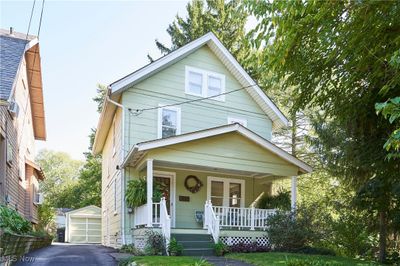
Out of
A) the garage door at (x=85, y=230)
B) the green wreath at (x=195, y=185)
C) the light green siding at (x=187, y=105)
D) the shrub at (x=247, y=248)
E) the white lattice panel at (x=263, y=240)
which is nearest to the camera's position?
the shrub at (x=247, y=248)

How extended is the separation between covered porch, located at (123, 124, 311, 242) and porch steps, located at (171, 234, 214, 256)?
327mm

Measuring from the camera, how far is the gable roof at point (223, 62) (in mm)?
Answer: 12656

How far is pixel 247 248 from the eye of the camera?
421 inches

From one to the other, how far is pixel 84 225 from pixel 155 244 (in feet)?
63.0

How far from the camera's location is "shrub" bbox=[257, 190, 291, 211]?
13.0 m

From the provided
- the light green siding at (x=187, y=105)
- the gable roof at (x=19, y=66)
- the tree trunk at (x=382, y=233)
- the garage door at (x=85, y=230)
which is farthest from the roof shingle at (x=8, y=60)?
the garage door at (x=85, y=230)

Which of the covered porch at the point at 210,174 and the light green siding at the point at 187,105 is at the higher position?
the light green siding at the point at 187,105

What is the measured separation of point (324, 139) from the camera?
1394cm

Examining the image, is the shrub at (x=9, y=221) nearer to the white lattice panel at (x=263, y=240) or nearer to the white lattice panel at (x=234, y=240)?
the white lattice panel at (x=234, y=240)

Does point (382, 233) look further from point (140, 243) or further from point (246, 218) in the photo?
point (140, 243)

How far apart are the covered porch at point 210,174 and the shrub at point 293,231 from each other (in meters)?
0.81

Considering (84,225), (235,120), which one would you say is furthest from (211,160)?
(84,225)

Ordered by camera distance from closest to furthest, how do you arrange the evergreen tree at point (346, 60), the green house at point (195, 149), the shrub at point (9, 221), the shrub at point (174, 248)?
the evergreen tree at point (346, 60)
the shrub at point (9, 221)
the shrub at point (174, 248)
the green house at point (195, 149)

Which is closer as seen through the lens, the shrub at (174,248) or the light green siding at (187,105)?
the shrub at (174,248)
